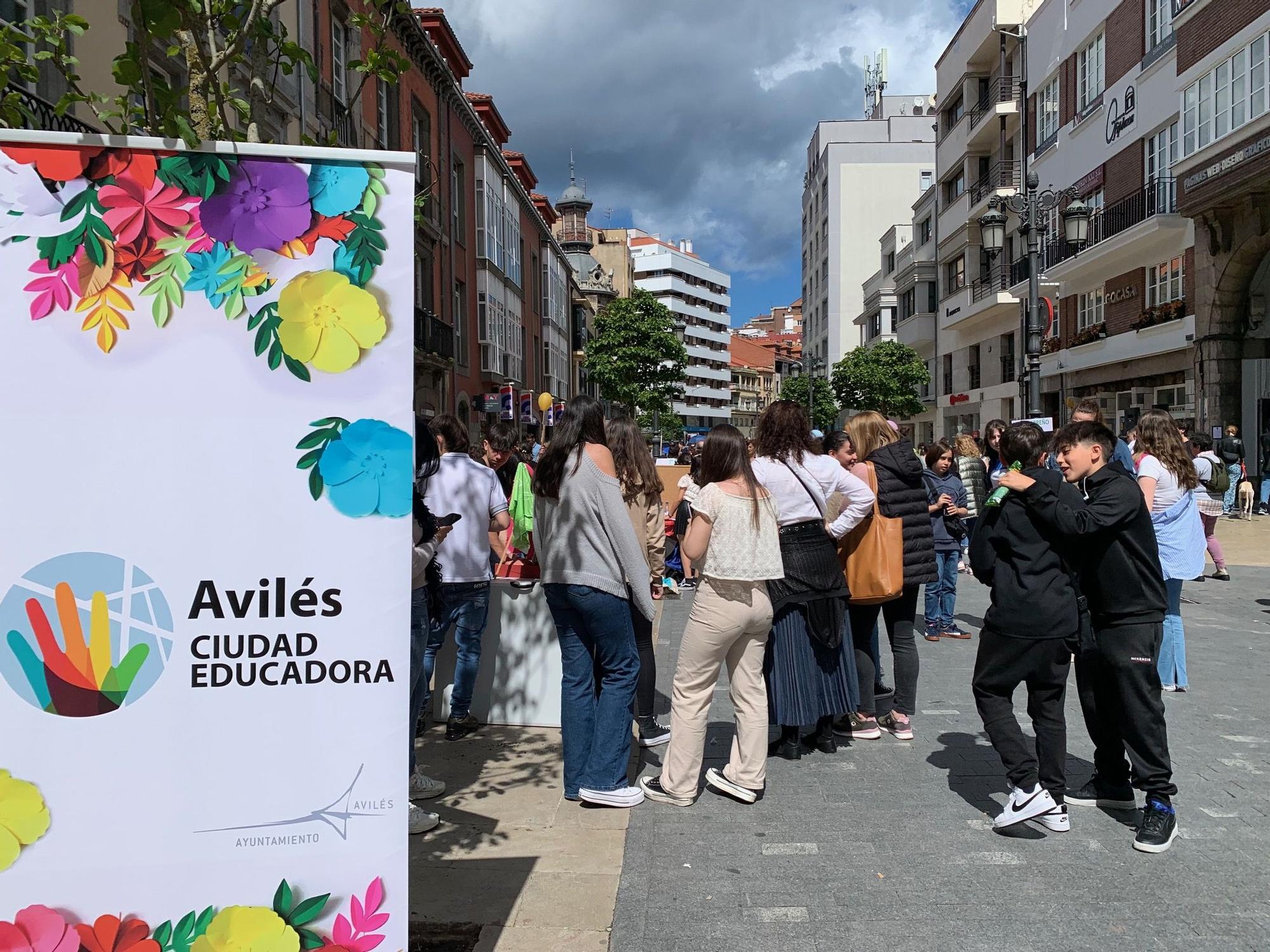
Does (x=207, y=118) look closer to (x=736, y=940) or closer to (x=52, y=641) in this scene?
(x=52, y=641)

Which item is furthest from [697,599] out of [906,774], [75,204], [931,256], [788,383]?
[788,383]

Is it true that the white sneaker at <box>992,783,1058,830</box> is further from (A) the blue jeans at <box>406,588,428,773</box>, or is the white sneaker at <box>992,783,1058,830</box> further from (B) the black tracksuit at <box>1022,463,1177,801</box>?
(A) the blue jeans at <box>406,588,428,773</box>

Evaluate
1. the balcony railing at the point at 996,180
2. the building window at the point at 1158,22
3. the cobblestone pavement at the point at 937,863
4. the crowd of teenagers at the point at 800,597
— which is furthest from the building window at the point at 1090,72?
the crowd of teenagers at the point at 800,597

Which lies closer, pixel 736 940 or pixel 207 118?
pixel 736 940

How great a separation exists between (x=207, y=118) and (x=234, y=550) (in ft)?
8.04

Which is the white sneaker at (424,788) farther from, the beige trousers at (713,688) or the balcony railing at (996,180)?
the balcony railing at (996,180)

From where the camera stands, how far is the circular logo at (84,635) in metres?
2.29

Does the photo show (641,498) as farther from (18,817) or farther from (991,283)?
(991,283)

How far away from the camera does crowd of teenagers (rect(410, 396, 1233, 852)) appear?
4.28 m

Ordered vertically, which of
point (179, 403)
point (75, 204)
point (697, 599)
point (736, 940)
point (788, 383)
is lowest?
point (736, 940)

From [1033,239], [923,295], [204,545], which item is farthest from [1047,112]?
[204,545]

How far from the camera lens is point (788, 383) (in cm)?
6662

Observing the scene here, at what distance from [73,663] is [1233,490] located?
22.8m

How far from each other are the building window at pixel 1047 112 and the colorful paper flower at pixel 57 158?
33.1m
